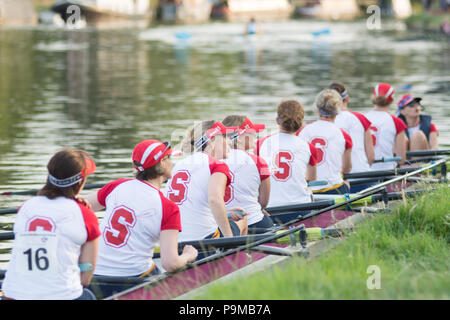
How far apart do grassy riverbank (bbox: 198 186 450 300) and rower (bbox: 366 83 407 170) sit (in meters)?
3.16

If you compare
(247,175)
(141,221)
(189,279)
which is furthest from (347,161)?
(141,221)

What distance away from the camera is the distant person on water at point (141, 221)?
5719 mm

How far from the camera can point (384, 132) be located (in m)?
10.9

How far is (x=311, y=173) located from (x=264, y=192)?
1.01 m

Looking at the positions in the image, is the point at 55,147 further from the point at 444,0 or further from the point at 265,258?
Result: the point at 444,0

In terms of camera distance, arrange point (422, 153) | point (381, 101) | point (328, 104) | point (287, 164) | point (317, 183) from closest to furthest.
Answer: point (287, 164), point (317, 183), point (328, 104), point (381, 101), point (422, 153)

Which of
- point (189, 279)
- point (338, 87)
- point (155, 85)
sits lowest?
point (155, 85)

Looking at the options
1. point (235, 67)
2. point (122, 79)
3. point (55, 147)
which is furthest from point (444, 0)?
point (55, 147)

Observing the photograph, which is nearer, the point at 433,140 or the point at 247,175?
the point at 247,175

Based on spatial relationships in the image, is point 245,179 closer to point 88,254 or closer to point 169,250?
point 169,250

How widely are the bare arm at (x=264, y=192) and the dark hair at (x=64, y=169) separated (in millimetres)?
2836

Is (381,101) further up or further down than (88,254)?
further up

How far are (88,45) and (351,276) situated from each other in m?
47.3

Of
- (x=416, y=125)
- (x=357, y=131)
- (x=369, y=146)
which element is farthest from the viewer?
(x=416, y=125)
